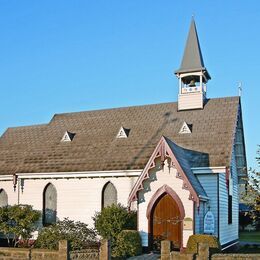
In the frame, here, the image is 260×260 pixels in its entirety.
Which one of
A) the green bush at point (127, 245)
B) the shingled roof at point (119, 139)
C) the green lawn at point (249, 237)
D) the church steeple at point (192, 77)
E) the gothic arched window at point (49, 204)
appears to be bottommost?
the green lawn at point (249, 237)

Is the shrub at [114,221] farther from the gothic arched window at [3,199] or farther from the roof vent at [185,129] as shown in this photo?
the gothic arched window at [3,199]

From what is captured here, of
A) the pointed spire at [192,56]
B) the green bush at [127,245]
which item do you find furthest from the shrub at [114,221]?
the pointed spire at [192,56]

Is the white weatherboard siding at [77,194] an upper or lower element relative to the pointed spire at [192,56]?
lower

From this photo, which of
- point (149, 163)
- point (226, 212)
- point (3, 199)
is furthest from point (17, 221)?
point (226, 212)

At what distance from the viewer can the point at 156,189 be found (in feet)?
86.5

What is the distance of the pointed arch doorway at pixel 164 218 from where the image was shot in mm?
26109

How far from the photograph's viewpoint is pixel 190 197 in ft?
82.4

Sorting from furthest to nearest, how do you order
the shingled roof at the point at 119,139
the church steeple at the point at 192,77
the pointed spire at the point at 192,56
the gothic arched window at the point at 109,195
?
1. the pointed spire at the point at 192,56
2. the church steeple at the point at 192,77
3. the gothic arched window at the point at 109,195
4. the shingled roof at the point at 119,139

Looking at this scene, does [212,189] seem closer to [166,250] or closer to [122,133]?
[122,133]

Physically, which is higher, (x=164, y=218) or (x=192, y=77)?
(x=192, y=77)

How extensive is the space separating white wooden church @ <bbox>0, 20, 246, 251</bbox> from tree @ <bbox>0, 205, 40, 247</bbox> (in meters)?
1.72

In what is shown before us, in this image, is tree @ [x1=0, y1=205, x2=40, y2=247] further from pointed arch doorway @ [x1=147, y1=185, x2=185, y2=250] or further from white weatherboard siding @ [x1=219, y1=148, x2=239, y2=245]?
white weatherboard siding @ [x1=219, y1=148, x2=239, y2=245]

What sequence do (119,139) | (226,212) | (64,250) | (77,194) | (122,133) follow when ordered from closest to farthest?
(64,250)
(226,212)
(77,194)
(119,139)
(122,133)

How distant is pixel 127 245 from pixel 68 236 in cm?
323
